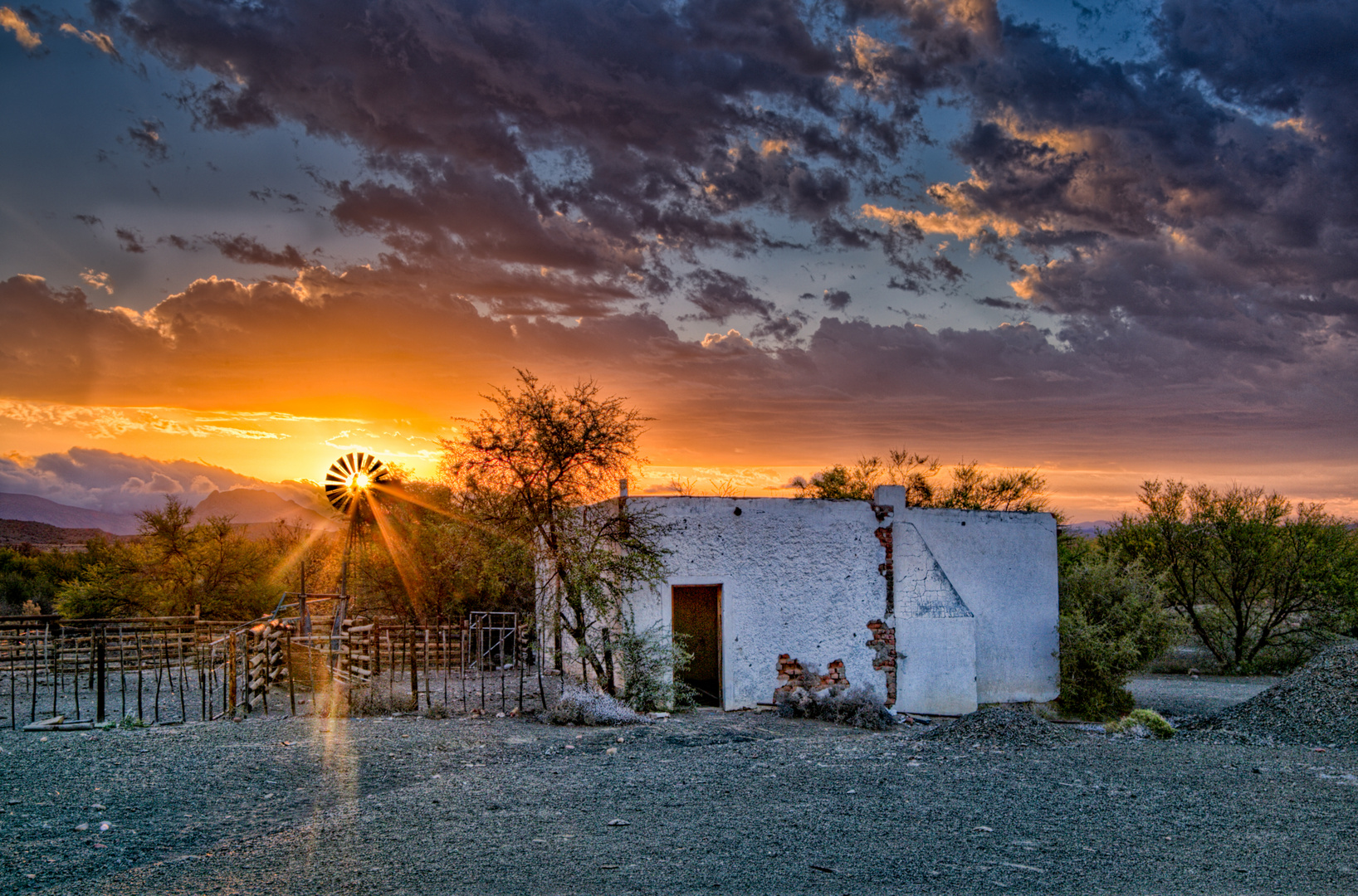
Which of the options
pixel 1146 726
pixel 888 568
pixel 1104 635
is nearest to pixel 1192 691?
pixel 1104 635

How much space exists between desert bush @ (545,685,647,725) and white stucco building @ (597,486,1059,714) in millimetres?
1554

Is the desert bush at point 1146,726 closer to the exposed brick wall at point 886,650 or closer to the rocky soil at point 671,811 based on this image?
the rocky soil at point 671,811

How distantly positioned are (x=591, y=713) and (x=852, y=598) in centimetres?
526

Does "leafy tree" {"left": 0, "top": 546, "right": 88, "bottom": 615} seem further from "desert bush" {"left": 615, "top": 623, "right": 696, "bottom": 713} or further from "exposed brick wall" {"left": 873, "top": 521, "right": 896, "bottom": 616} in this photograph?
"exposed brick wall" {"left": 873, "top": 521, "right": 896, "bottom": 616}

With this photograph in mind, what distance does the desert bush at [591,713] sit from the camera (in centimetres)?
1248

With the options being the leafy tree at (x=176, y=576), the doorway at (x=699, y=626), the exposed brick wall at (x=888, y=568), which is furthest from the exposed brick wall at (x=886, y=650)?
the leafy tree at (x=176, y=576)

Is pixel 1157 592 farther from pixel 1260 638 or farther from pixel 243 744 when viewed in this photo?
pixel 243 744

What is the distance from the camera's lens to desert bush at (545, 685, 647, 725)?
40.9ft

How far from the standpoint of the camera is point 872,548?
15.5 m

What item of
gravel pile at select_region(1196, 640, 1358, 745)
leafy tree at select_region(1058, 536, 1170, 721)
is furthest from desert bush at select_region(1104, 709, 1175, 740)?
leafy tree at select_region(1058, 536, 1170, 721)

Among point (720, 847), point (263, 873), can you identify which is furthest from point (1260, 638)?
point (263, 873)

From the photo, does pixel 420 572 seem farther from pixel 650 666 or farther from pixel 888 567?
pixel 888 567

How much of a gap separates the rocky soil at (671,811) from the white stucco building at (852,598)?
8.64 feet

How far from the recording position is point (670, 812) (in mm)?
7789
